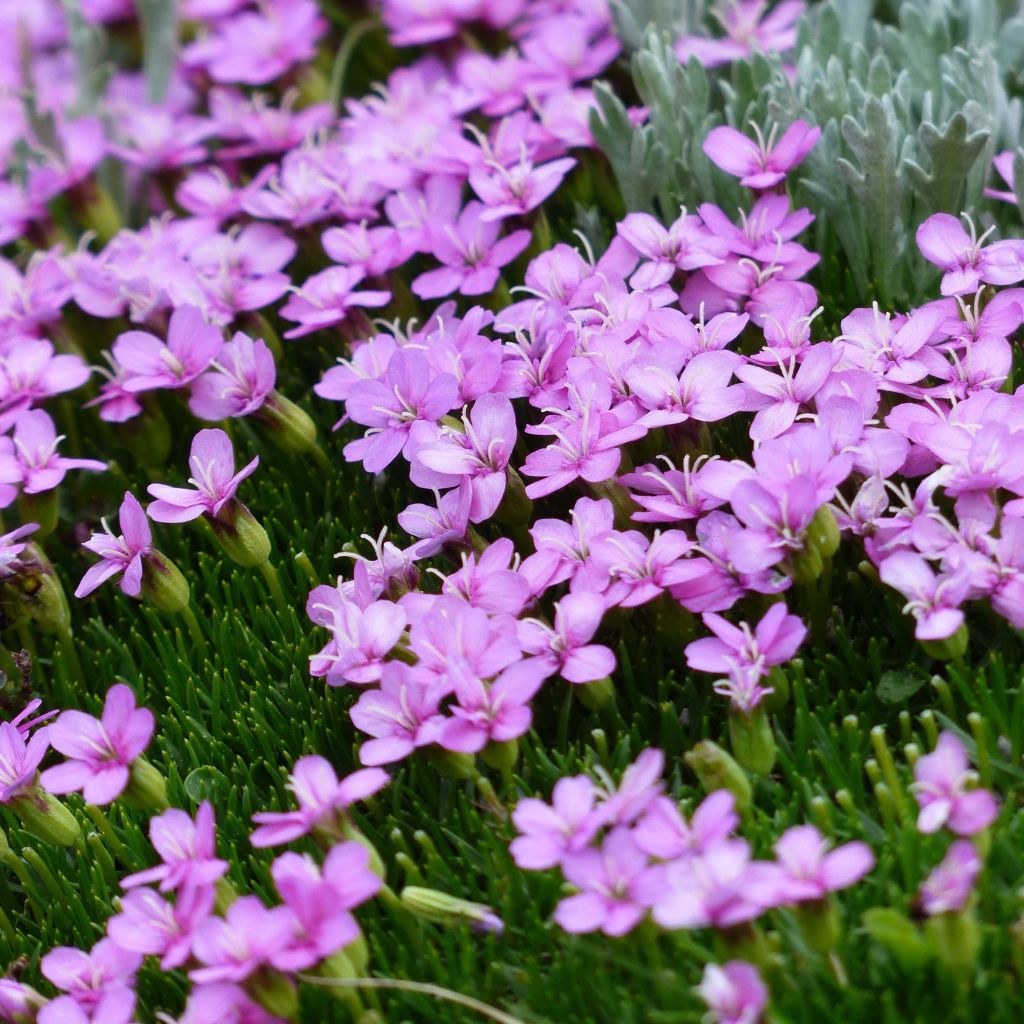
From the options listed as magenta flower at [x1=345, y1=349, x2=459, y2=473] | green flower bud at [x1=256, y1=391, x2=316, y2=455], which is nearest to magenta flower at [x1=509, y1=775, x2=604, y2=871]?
magenta flower at [x1=345, y1=349, x2=459, y2=473]

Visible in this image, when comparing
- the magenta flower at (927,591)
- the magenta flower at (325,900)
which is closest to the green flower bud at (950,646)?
the magenta flower at (927,591)

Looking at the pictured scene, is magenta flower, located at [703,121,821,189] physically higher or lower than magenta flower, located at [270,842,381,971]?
higher

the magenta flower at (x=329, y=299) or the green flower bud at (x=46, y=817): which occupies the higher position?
the magenta flower at (x=329, y=299)

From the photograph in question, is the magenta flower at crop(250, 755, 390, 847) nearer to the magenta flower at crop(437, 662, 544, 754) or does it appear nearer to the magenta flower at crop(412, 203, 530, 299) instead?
the magenta flower at crop(437, 662, 544, 754)

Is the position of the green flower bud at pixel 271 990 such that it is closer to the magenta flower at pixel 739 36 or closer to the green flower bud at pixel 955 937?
the green flower bud at pixel 955 937

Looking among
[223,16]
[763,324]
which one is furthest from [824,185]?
[223,16]

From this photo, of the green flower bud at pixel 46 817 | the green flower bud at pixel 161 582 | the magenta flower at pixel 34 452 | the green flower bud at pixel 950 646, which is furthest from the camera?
the magenta flower at pixel 34 452

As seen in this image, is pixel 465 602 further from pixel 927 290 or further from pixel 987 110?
pixel 987 110
